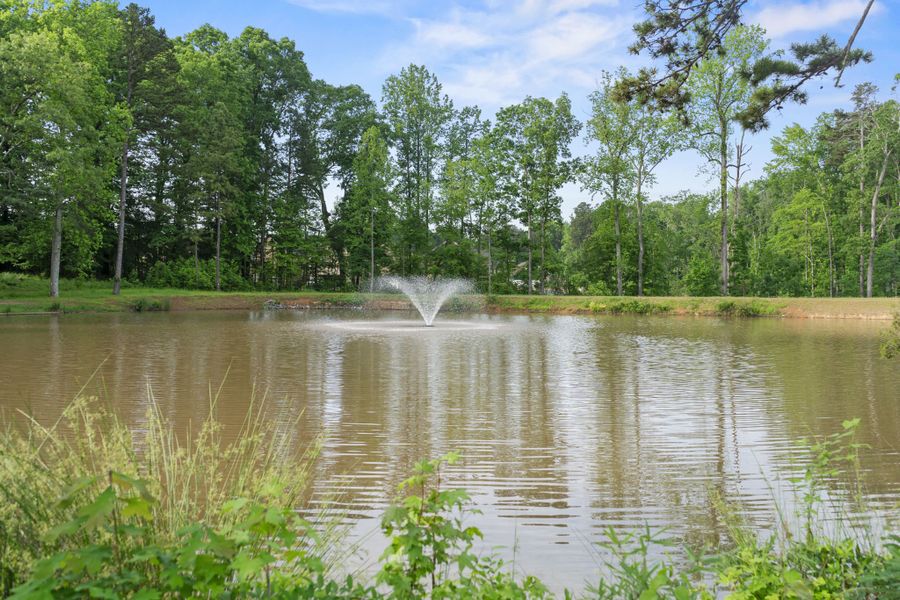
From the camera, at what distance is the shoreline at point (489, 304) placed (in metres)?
30.2

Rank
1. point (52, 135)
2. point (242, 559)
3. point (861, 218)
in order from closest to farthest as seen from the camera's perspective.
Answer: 1. point (242, 559)
2. point (52, 135)
3. point (861, 218)

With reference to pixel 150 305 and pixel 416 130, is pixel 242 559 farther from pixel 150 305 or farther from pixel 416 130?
pixel 416 130

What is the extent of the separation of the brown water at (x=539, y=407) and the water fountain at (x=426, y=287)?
20148 mm

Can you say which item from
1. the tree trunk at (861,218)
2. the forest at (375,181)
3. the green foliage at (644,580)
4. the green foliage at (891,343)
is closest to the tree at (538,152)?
the forest at (375,181)

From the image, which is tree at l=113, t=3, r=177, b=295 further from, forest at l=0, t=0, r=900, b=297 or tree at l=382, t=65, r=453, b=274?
tree at l=382, t=65, r=453, b=274

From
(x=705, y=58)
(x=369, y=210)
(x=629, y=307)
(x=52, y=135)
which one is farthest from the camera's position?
(x=369, y=210)

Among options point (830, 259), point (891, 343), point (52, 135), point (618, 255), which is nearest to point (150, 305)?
point (52, 135)

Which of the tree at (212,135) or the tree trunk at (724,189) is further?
the tree at (212,135)

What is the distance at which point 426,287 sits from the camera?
4441 centimetres

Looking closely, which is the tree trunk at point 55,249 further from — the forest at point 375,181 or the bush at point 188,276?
the bush at point 188,276

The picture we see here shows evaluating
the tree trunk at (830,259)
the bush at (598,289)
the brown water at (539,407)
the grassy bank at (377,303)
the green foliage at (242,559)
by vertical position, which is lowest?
the brown water at (539,407)

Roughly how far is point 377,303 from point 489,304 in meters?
6.79

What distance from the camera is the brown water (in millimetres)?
5352

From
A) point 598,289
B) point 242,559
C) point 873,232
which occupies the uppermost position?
point 873,232
